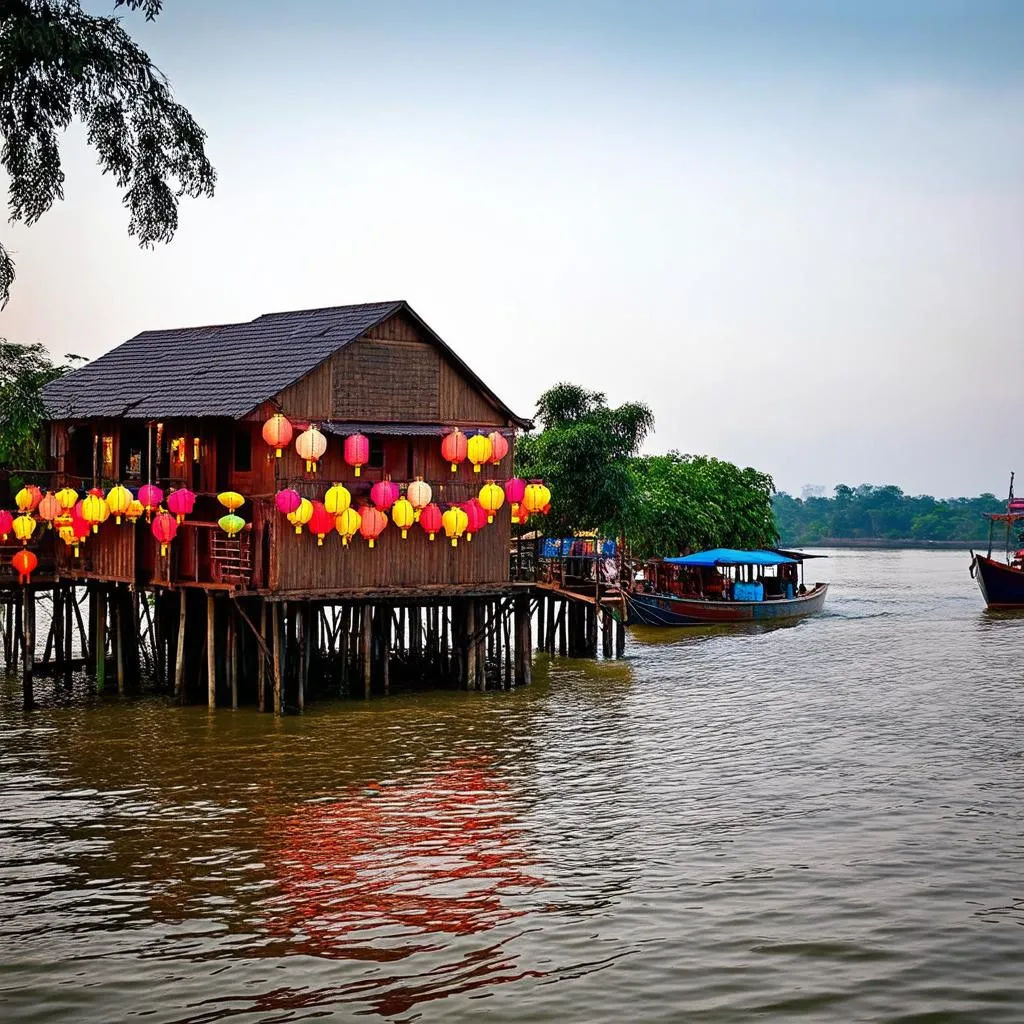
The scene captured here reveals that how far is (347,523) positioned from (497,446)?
4084mm

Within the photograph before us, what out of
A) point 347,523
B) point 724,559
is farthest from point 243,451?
point 724,559

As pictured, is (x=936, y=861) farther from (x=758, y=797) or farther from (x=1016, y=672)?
(x=1016, y=672)

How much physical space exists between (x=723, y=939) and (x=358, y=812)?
688 cm

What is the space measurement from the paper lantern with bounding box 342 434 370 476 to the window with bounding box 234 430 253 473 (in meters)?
1.87

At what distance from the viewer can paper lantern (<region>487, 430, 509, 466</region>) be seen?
30.1 metres

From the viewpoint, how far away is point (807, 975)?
1420 cm

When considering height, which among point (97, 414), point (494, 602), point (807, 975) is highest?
point (97, 414)

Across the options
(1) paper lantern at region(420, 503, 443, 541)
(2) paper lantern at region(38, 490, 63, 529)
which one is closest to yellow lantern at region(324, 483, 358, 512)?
(1) paper lantern at region(420, 503, 443, 541)

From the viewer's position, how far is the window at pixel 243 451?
1115 inches

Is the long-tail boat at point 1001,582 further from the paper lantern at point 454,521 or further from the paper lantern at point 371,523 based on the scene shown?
the paper lantern at point 371,523

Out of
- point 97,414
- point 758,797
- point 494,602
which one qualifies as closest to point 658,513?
point 494,602

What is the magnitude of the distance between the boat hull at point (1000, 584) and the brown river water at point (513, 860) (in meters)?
27.8

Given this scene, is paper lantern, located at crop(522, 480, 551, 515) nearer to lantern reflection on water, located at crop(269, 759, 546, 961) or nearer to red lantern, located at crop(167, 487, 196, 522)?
red lantern, located at crop(167, 487, 196, 522)

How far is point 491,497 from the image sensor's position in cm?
2975
